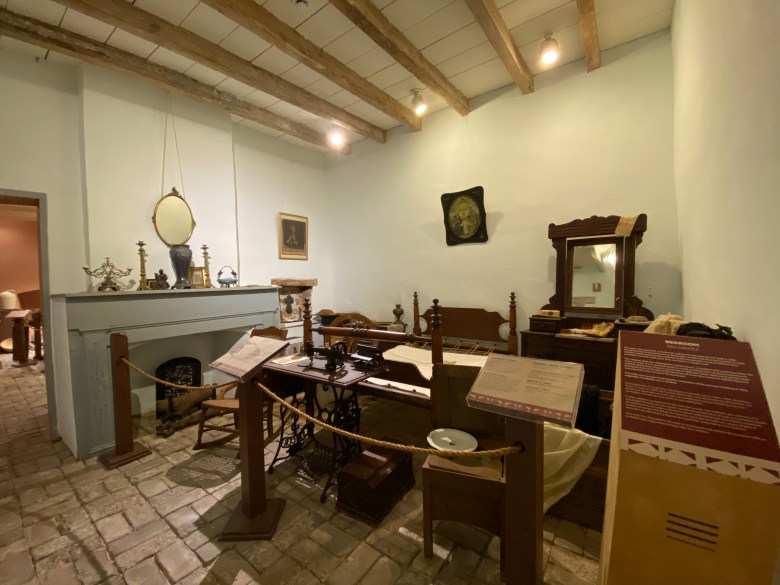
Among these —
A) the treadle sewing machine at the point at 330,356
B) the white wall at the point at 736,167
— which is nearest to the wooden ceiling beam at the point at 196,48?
the treadle sewing machine at the point at 330,356

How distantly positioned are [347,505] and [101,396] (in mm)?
Result: 2478

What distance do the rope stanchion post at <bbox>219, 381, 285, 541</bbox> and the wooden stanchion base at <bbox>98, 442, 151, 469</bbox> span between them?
4.54 feet

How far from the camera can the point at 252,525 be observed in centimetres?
189

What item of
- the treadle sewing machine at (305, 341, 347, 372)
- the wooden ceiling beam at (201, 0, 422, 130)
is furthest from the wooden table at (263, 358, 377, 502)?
the wooden ceiling beam at (201, 0, 422, 130)

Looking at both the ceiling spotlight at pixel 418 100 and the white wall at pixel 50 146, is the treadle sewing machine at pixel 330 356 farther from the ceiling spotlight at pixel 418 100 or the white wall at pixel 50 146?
the ceiling spotlight at pixel 418 100

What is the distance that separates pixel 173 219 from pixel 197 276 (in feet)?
2.45

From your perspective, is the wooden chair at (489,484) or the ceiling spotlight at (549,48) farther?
the ceiling spotlight at (549,48)

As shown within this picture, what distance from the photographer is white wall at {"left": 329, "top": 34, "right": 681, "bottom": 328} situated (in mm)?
3148

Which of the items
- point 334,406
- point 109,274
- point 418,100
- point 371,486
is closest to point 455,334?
point 334,406

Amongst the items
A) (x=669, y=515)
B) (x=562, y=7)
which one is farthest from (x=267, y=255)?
(x=669, y=515)

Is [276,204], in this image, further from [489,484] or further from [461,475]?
[489,484]

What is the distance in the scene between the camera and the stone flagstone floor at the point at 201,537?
1.62 metres

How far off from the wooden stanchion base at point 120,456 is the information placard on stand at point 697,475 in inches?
135

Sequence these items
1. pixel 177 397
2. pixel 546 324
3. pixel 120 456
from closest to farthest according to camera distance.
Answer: pixel 120 456, pixel 546 324, pixel 177 397
